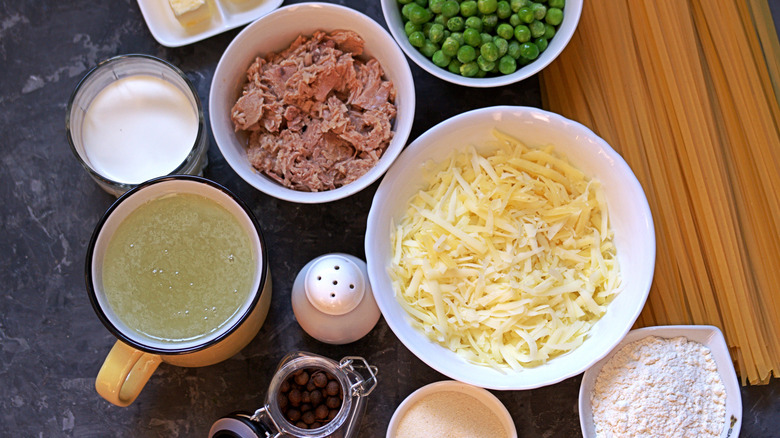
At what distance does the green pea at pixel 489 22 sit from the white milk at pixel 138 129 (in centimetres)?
87

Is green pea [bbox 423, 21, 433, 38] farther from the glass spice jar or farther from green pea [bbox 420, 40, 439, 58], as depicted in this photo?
the glass spice jar

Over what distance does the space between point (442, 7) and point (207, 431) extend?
1.41m

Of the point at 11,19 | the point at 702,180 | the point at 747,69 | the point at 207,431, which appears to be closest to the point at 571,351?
the point at 702,180

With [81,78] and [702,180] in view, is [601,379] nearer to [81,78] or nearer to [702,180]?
[702,180]

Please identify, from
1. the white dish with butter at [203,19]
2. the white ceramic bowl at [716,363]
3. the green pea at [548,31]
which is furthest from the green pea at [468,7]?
the white ceramic bowl at [716,363]

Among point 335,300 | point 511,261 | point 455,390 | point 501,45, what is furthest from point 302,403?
point 501,45

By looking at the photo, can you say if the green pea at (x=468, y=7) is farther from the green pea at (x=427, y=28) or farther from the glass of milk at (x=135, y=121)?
the glass of milk at (x=135, y=121)

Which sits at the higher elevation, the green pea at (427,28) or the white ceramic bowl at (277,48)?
the green pea at (427,28)

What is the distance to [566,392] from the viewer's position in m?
1.97

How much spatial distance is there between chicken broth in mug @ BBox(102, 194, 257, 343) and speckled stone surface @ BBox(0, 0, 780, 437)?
300mm

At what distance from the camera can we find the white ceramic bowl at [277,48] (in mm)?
1770

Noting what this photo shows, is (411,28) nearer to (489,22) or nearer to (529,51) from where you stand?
(489,22)

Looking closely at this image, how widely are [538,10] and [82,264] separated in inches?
60.6

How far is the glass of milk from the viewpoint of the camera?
1865 mm
